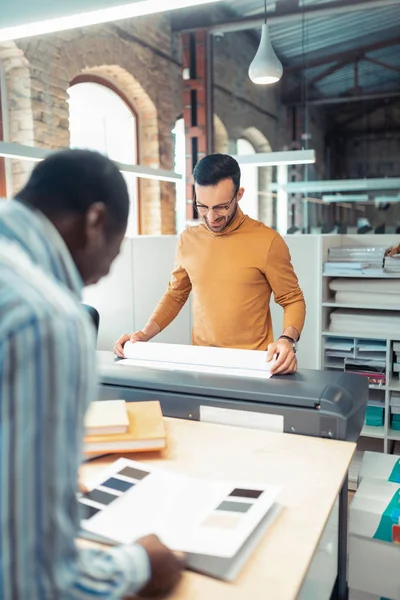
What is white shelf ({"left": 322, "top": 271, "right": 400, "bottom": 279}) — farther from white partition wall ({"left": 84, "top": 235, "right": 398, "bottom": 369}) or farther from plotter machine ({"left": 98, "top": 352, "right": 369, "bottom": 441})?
plotter machine ({"left": 98, "top": 352, "right": 369, "bottom": 441})

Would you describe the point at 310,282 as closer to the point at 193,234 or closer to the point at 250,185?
the point at 193,234

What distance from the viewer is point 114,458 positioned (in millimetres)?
1171

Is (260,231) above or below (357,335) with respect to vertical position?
above

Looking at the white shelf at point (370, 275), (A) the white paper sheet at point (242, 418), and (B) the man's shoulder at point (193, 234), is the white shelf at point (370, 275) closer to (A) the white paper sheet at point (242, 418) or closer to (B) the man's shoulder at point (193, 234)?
(B) the man's shoulder at point (193, 234)

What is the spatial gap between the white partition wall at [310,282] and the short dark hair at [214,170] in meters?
1.28

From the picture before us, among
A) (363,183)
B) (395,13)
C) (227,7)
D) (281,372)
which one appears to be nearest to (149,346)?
(281,372)

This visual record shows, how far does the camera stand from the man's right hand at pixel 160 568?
2.31 ft

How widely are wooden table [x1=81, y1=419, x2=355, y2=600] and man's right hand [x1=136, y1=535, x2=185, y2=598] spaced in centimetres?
3

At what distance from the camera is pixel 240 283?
2.00 m

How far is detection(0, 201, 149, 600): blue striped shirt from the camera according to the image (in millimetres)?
472

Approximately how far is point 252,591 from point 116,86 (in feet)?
17.2

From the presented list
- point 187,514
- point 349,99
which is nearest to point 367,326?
point 187,514

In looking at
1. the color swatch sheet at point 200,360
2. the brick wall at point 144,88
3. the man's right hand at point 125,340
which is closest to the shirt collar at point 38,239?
the color swatch sheet at point 200,360

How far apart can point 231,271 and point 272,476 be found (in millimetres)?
1035
